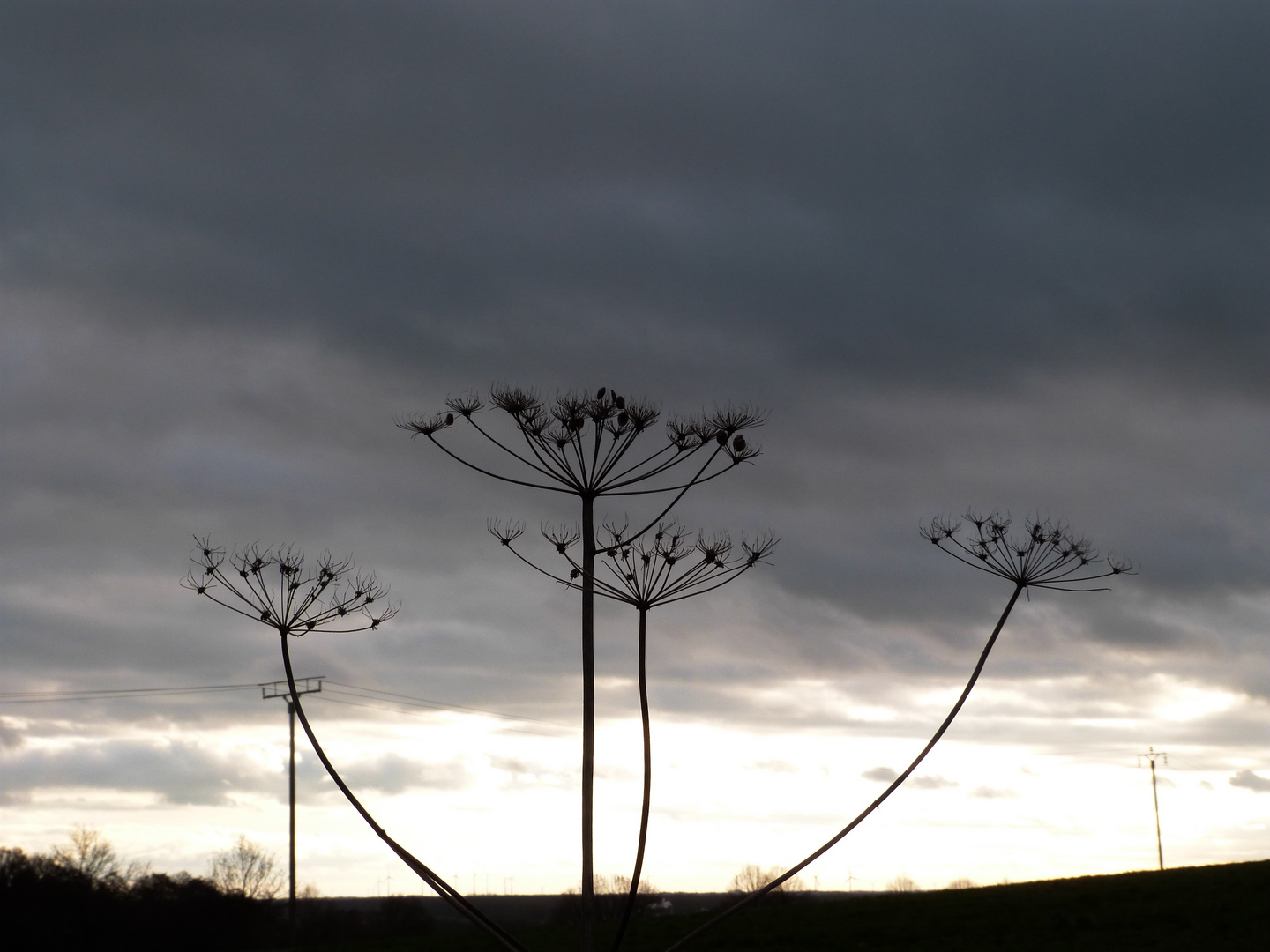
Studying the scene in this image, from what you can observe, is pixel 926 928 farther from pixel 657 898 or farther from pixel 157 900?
pixel 657 898

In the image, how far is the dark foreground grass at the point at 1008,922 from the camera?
2394 inches

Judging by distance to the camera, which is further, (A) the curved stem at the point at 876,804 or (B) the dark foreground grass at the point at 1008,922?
(B) the dark foreground grass at the point at 1008,922

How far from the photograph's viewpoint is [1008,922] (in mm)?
65438

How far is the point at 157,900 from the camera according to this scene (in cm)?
9994

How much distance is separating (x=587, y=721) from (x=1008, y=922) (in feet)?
195

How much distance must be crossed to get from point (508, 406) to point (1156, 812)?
411 ft

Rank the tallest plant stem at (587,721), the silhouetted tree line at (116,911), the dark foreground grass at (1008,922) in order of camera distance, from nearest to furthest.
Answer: the tallest plant stem at (587,721) → the dark foreground grass at (1008,922) → the silhouetted tree line at (116,911)

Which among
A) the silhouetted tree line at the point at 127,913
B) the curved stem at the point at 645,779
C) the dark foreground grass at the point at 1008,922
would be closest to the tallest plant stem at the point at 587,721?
the curved stem at the point at 645,779

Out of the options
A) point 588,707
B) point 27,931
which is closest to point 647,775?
point 588,707

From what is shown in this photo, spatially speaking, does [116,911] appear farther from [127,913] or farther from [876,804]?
[876,804]

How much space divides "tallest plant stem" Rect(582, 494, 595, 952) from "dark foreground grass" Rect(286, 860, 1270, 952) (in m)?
53.1

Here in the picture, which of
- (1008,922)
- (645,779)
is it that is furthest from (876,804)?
(1008,922)

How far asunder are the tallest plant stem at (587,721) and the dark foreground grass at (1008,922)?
53.1 metres

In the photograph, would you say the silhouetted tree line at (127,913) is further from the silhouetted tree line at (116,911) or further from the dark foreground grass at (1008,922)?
the dark foreground grass at (1008,922)
